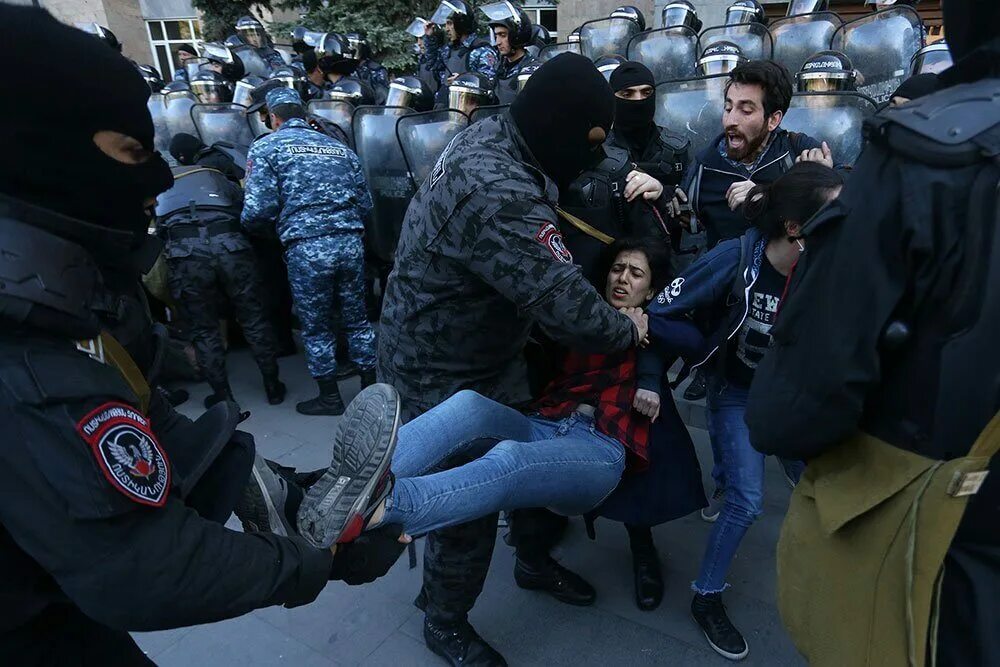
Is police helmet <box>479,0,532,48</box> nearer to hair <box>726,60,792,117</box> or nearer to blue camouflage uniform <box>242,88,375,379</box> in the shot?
blue camouflage uniform <box>242,88,375,379</box>

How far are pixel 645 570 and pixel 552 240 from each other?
1.46m

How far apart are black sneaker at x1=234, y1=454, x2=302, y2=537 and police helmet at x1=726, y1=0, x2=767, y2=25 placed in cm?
771

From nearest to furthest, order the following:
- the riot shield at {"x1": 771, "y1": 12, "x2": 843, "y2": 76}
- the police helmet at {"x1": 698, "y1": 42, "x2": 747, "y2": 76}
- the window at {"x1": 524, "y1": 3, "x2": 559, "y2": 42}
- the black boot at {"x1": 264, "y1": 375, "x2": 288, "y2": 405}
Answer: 1. the black boot at {"x1": 264, "y1": 375, "x2": 288, "y2": 405}
2. the police helmet at {"x1": 698, "y1": 42, "x2": 747, "y2": 76}
3. the riot shield at {"x1": 771, "y1": 12, "x2": 843, "y2": 76}
4. the window at {"x1": 524, "y1": 3, "x2": 559, "y2": 42}

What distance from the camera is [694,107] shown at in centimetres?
454

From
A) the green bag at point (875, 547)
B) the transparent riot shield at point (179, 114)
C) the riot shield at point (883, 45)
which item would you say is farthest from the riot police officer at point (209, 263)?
the riot shield at point (883, 45)

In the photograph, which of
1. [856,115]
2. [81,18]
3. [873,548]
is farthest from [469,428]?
[81,18]

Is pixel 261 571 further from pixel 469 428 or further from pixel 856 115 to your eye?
pixel 856 115

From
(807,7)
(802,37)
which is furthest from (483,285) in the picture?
(807,7)

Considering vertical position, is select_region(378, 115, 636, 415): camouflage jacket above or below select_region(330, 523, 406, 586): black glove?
above

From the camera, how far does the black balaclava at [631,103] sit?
138 inches

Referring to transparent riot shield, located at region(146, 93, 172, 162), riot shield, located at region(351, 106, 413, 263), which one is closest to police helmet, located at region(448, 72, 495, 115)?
riot shield, located at region(351, 106, 413, 263)

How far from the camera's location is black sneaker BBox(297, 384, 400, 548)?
1261 millimetres

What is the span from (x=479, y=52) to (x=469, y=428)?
703cm

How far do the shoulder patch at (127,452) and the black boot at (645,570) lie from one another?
195cm
